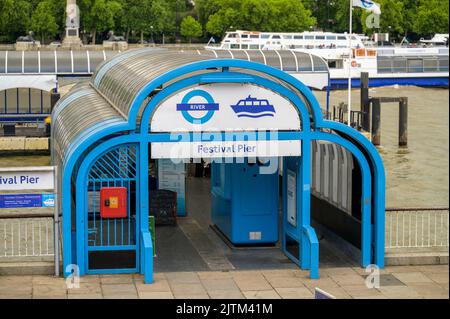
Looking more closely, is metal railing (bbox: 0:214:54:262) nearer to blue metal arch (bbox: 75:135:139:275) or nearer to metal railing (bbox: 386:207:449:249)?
blue metal arch (bbox: 75:135:139:275)

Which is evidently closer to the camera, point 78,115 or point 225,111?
point 225,111

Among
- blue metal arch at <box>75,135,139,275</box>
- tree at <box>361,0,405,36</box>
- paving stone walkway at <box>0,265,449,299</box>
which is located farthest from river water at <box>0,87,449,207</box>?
tree at <box>361,0,405,36</box>

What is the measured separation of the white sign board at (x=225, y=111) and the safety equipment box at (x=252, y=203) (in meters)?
1.66

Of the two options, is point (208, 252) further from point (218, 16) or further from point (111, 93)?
point (218, 16)

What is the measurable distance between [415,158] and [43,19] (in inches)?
2741

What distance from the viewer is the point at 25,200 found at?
1736 cm

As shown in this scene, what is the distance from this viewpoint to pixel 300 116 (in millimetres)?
17922

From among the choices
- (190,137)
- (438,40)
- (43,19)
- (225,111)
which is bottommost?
(190,137)

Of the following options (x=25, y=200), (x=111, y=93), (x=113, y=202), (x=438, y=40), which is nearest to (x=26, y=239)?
(x=25, y=200)

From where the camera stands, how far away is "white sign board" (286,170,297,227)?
18.5 metres

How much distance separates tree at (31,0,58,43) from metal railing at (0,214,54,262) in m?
83.4

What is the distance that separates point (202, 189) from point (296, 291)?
398 inches

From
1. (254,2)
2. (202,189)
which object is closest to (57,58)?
(202,189)

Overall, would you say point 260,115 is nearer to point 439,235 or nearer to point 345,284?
point 345,284
